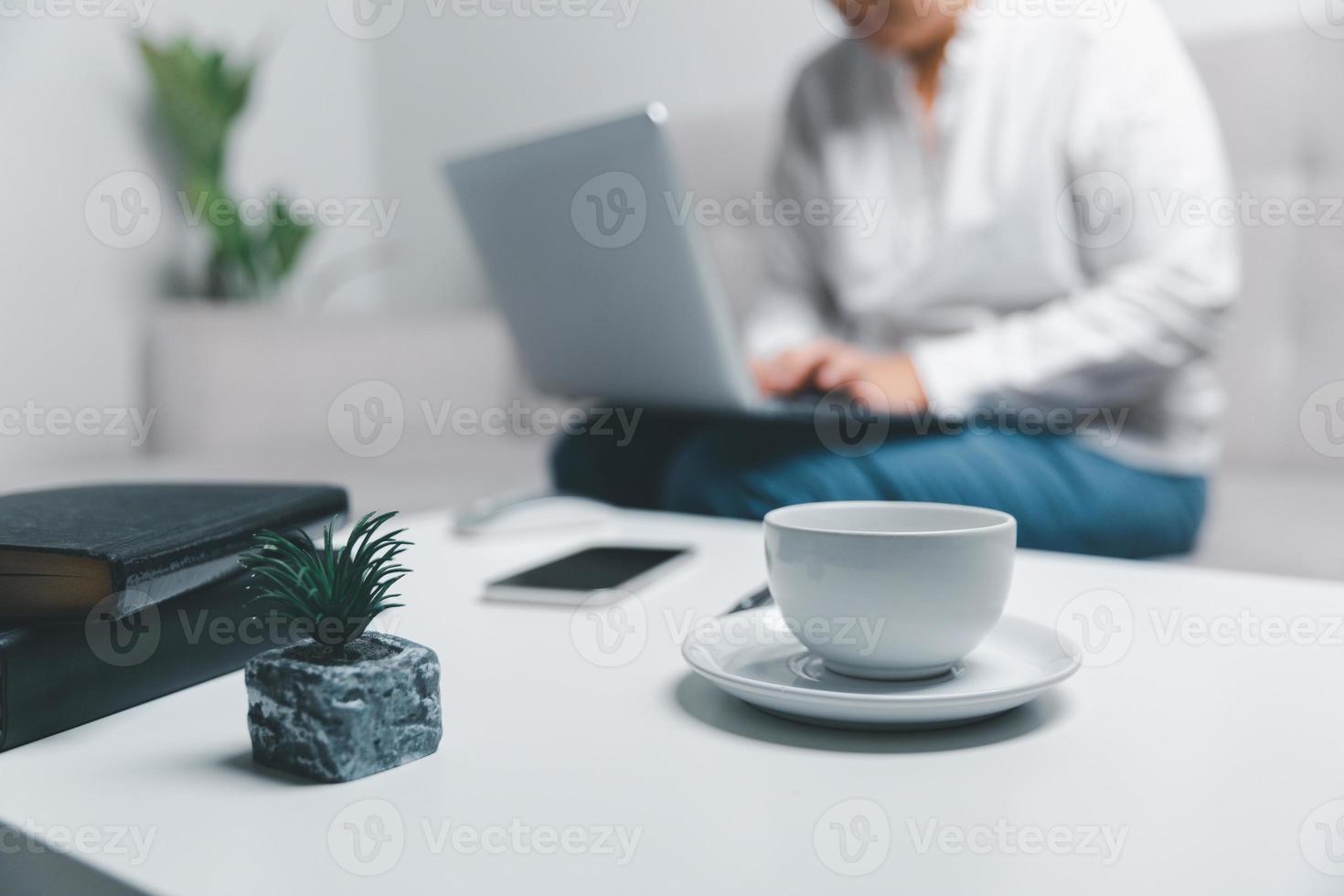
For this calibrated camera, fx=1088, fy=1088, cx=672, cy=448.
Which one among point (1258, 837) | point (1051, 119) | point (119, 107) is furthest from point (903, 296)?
→ point (119, 107)

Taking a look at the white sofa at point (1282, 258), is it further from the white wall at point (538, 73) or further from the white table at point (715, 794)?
the white table at point (715, 794)

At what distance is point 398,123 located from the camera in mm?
2928

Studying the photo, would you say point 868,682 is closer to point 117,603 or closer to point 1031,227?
point 117,603

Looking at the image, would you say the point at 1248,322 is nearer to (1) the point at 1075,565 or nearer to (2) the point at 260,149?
(1) the point at 1075,565

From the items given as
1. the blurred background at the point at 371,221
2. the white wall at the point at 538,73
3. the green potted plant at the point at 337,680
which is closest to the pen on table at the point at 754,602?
the green potted plant at the point at 337,680

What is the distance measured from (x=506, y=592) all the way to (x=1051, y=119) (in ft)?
2.99

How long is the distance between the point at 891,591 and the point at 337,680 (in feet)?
0.67

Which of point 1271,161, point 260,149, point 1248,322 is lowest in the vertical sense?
point 1248,322

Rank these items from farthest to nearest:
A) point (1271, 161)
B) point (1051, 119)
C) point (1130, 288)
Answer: point (1271, 161) → point (1051, 119) → point (1130, 288)

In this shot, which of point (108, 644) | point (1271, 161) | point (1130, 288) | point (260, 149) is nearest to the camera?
point (108, 644)

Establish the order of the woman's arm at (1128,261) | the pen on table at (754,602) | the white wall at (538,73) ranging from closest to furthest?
the pen on table at (754,602) → the woman's arm at (1128,261) → the white wall at (538,73)

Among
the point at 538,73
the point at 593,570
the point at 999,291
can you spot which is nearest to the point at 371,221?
the point at 538,73

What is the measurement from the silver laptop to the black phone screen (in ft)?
0.57

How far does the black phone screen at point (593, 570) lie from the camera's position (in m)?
0.67
